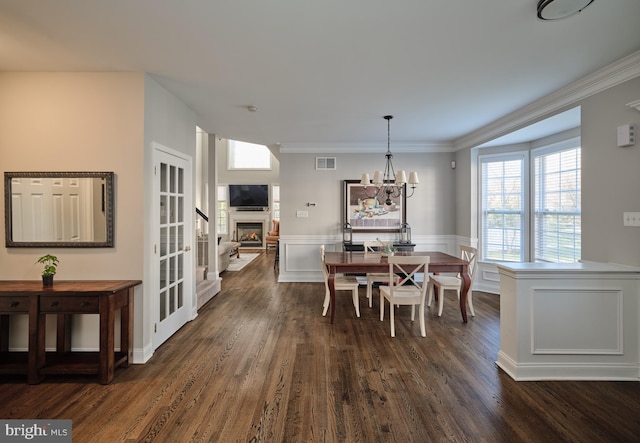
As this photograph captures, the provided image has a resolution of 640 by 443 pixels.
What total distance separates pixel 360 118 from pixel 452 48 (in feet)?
6.24

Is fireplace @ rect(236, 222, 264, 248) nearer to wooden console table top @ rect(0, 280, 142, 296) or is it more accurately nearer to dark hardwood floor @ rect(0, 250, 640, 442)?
dark hardwood floor @ rect(0, 250, 640, 442)

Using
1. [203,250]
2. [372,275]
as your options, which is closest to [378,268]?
[372,275]

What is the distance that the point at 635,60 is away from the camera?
2510 mm

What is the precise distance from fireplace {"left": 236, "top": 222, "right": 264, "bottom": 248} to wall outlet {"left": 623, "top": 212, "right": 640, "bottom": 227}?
32.9ft

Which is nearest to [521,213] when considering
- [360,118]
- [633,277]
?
[633,277]

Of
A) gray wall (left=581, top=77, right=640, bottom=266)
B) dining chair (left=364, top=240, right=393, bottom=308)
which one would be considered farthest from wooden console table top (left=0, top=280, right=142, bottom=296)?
gray wall (left=581, top=77, right=640, bottom=266)

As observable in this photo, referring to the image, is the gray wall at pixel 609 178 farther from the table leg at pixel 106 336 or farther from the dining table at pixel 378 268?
the table leg at pixel 106 336

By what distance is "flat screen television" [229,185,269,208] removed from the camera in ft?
37.3

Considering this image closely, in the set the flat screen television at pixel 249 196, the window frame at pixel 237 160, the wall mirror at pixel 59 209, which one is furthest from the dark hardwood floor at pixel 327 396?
the window frame at pixel 237 160

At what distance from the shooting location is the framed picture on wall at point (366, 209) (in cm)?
589

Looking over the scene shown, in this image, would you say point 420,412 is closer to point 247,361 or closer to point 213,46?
point 247,361

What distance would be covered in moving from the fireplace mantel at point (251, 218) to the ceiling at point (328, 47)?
7.81 metres

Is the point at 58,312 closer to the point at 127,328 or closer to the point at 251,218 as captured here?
the point at 127,328

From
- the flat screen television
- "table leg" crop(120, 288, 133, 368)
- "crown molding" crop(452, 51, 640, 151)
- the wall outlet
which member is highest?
"crown molding" crop(452, 51, 640, 151)
